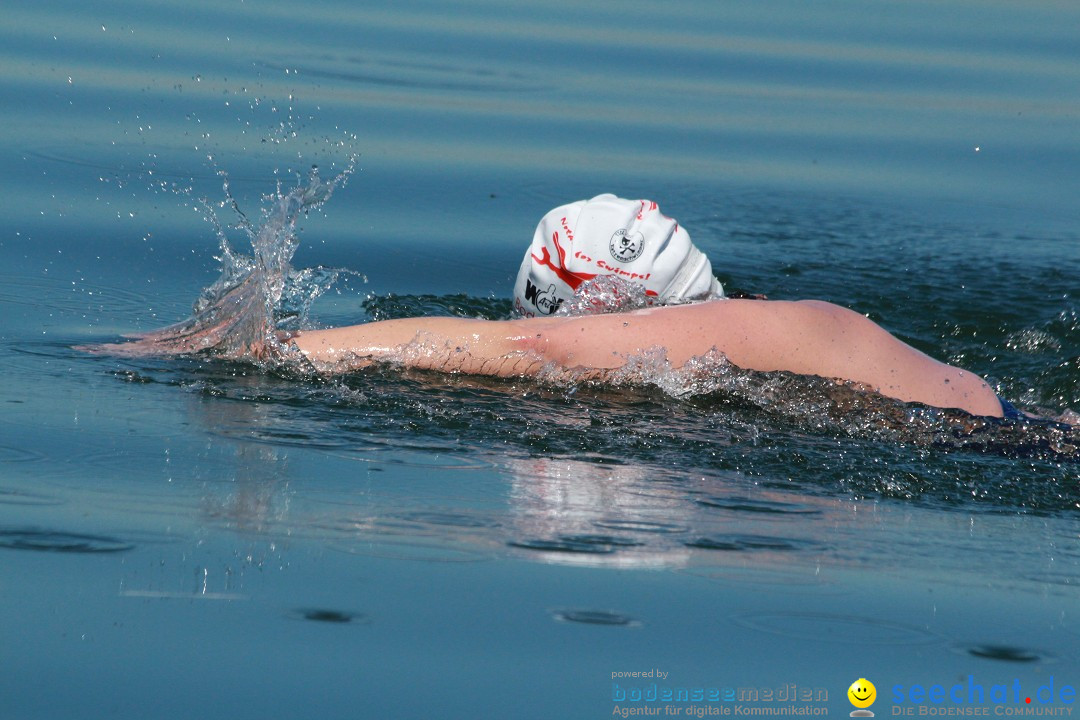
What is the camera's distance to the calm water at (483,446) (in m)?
2.62

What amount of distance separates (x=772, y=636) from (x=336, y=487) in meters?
1.18

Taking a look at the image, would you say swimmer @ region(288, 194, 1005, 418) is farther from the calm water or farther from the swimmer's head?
the calm water

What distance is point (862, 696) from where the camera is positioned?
99.6 inches

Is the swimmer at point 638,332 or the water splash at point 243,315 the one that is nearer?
the swimmer at point 638,332

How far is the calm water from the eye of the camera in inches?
103

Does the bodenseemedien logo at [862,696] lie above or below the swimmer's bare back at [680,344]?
below

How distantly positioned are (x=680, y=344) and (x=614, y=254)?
20.4 inches

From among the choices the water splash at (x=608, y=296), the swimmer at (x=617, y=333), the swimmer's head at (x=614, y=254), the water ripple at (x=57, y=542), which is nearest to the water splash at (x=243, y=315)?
the swimmer at (x=617, y=333)

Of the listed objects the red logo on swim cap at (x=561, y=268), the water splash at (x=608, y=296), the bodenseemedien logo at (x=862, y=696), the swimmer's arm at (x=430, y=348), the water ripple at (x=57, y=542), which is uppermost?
the red logo on swim cap at (x=561, y=268)

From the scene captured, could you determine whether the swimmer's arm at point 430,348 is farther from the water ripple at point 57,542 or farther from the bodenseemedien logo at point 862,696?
the bodenseemedien logo at point 862,696

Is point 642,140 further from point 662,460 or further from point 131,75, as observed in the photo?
point 662,460

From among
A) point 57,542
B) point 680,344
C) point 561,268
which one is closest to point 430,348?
point 561,268

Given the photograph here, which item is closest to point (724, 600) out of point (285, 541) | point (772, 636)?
point (772, 636)

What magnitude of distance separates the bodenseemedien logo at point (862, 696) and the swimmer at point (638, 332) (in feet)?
5.81
